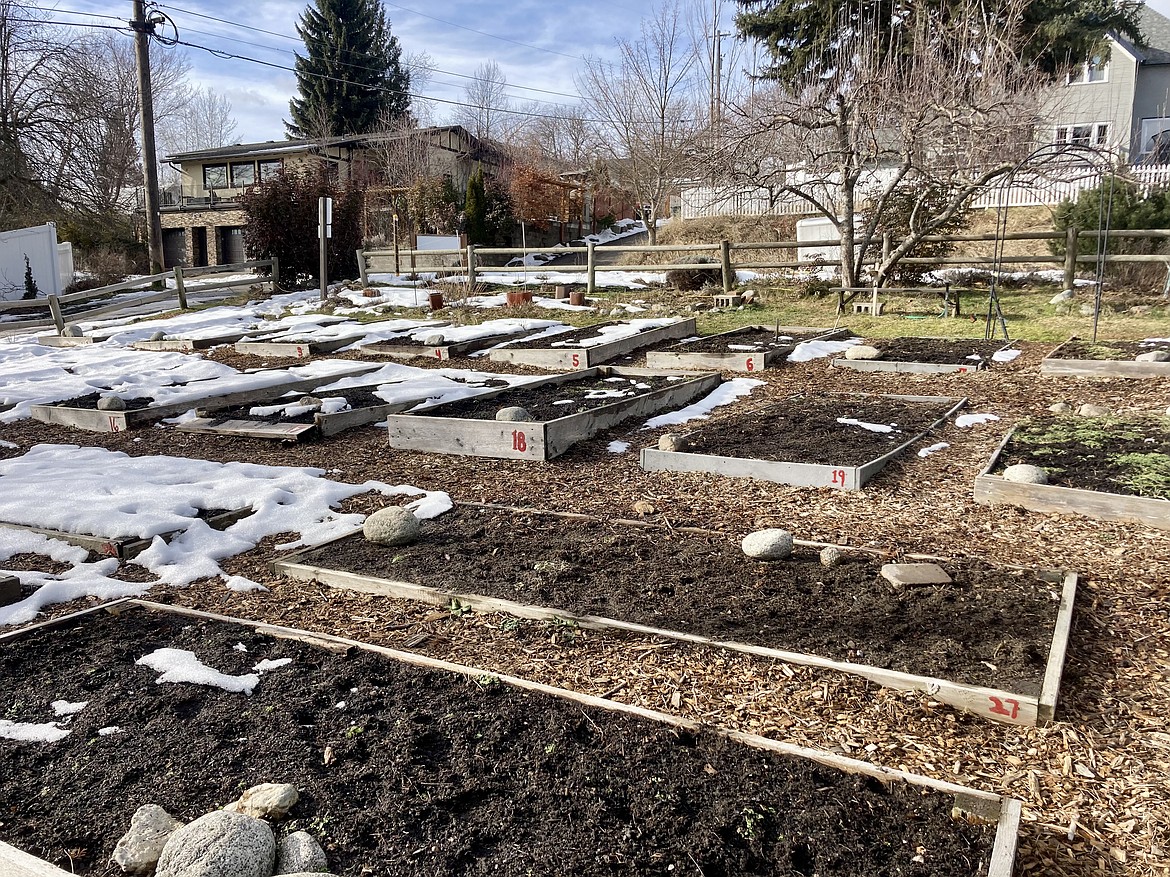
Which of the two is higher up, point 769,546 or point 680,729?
point 769,546

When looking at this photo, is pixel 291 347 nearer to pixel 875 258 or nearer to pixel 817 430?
pixel 817 430

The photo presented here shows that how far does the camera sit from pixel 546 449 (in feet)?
19.3

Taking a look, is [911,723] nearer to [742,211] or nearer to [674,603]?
[674,603]

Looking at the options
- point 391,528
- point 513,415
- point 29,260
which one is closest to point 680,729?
point 391,528

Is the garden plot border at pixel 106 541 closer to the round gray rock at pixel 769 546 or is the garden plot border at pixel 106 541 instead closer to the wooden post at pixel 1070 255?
the round gray rock at pixel 769 546

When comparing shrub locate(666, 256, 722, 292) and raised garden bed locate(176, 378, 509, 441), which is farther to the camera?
shrub locate(666, 256, 722, 292)

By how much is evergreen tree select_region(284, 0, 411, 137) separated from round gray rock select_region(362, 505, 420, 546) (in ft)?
114

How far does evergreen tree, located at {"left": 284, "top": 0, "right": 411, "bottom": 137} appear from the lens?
35.1 metres

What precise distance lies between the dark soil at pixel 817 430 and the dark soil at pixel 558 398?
1.20m

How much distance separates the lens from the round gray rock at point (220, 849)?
69.7 inches

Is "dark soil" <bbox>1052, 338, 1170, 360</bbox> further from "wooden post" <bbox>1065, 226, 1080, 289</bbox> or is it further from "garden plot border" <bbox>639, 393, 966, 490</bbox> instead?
"wooden post" <bbox>1065, 226, 1080, 289</bbox>

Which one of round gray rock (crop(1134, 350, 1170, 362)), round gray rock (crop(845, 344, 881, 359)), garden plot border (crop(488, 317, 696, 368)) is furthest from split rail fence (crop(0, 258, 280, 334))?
round gray rock (crop(1134, 350, 1170, 362))

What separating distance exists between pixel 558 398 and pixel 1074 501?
438 centimetres

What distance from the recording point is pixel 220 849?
1804mm
